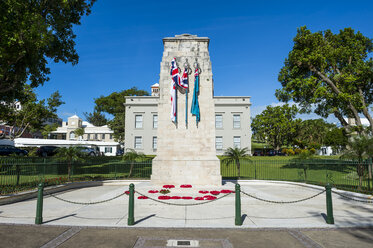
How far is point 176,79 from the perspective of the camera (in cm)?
1429

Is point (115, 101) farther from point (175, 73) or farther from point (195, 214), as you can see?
point (195, 214)

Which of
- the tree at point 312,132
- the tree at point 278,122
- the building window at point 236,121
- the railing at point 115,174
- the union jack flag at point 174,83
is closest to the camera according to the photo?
the railing at point 115,174

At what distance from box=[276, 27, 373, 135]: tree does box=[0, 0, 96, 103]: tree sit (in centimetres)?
1918

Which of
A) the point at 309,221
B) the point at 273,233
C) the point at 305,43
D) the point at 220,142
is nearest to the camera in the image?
the point at 273,233

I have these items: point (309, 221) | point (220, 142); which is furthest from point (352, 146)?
point (220, 142)

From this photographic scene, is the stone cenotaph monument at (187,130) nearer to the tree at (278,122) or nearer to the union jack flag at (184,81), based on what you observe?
the union jack flag at (184,81)

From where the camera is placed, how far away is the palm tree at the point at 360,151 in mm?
12139

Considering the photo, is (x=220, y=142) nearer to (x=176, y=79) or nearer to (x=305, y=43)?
(x=305, y=43)

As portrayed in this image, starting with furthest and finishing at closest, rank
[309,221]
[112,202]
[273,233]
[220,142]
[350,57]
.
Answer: [220,142] → [350,57] → [112,202] → [309,221] → [273,233]

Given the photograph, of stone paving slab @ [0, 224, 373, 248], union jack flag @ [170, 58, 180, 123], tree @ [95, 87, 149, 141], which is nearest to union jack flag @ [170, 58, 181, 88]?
union jack flag @ [170, 58, 180, 123]

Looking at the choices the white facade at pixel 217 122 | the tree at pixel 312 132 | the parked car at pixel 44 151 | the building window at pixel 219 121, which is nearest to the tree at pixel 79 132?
the parked car at pixel 44 151

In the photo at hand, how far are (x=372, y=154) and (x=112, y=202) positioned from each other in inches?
533

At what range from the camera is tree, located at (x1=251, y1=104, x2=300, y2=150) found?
48188mm

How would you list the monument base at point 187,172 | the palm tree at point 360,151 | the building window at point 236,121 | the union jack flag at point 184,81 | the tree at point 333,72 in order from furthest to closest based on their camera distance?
the building window at point 236,121
the tree at point 333,72
the union jack flag at point 184,81
the monument base at point 187,172
the palm tree at point 360,151
